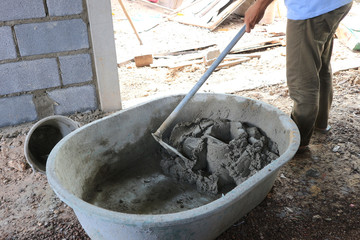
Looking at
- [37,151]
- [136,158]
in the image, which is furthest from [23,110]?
[136,158]

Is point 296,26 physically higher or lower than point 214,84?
higher

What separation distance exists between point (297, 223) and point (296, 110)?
840 mm

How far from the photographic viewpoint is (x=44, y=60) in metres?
2.87

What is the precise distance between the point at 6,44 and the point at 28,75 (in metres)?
0.30

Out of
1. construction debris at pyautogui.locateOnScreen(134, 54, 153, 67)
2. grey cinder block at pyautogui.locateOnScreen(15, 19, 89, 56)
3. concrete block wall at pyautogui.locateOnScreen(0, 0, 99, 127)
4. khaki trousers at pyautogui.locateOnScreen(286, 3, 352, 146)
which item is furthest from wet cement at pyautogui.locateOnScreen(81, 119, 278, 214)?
construction debris at pyautogui.locateOnScreen(134, 54, 153, 67)

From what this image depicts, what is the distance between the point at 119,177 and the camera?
94.7 inches

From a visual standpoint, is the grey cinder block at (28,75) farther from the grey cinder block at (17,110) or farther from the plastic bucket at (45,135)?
the plastic bucket at (45,135)

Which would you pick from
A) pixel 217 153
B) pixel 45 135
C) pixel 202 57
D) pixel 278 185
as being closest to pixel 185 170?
pixel 217 153

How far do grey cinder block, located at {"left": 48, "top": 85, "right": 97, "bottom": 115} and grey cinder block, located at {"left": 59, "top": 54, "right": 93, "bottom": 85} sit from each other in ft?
0.28

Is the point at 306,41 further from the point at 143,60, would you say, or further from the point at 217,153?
the point at 143,60

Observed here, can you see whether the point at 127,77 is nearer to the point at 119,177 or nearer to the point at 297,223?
the point at 119,177

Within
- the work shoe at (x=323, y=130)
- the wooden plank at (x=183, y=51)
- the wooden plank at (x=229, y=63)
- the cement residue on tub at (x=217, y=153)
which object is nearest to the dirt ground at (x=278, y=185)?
the work shoe at (x=323, y=130)

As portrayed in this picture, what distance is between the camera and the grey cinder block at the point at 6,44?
2.70m

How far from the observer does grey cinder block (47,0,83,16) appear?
274cm
